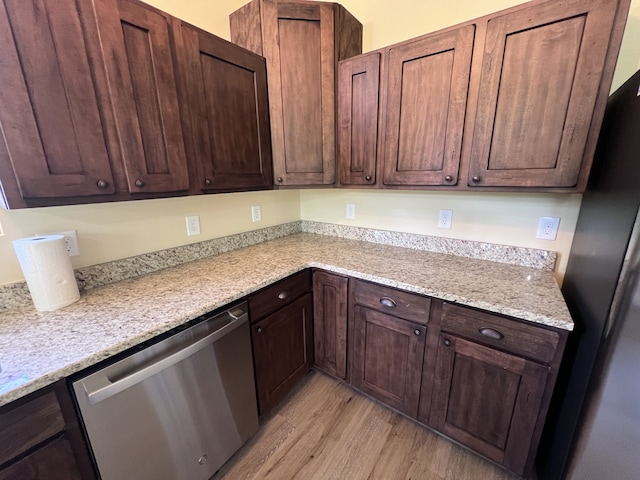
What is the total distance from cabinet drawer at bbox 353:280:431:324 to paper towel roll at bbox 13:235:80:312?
1359mm

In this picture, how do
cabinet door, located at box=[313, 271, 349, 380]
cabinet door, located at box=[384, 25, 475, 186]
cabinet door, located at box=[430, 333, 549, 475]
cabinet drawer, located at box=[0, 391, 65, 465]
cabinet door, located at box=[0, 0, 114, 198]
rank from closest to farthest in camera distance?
1. cabinet drawer, located at box=[0, 391, 65, 465]
2. cabinet door, located at box=[0, 0, 114, 198]
3. cabinet door, located at box=[430, 333, 549, 475]
4. cabinet door, located at box=[384, 25, 475, 186]
5. cabinet door, located at box=[313, 271, 349, 380]

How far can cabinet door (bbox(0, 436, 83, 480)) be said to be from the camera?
2.36ft

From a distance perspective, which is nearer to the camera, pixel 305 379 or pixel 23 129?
pixel 23 129

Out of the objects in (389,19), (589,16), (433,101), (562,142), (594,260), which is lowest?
(594,260)

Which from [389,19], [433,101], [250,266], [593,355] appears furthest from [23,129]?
[593,355]

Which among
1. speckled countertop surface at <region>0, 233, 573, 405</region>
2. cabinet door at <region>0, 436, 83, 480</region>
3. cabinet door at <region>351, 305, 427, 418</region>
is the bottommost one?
cabinet door at <region>351, 305, 427, 418</region>

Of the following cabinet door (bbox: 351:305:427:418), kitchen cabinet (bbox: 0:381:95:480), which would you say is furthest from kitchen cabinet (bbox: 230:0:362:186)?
kitchen cabinet (bbox: 0:381:95:480)

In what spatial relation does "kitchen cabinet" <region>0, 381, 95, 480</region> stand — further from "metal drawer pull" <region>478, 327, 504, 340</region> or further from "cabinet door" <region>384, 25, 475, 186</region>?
"cabinet door" <region>384, 25, 475, 186</region>

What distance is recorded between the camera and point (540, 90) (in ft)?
3.61

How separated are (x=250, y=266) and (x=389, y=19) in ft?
5.82

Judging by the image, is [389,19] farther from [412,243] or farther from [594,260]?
[594,260]

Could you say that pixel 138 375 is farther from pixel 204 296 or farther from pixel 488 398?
pixel 488 398

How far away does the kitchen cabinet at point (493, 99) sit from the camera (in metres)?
1.02

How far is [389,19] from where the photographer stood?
1.65 meters
